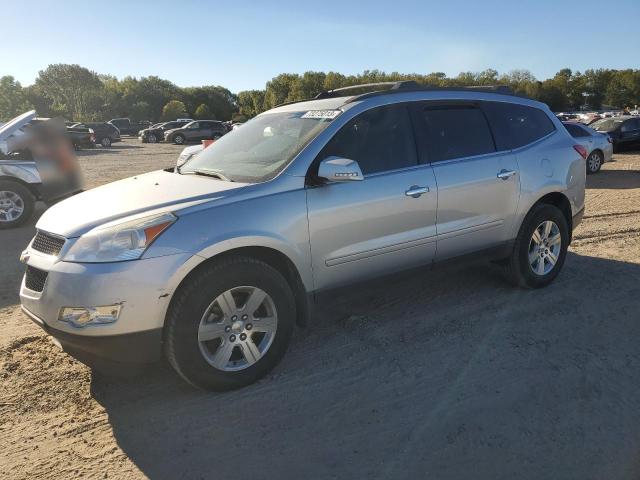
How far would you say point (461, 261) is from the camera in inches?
171

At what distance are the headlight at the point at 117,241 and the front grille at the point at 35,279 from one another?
8.8 inches

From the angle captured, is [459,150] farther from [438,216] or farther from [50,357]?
[50,357]

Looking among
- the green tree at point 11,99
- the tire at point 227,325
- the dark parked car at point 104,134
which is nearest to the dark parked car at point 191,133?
the dark parked car at point 104,134

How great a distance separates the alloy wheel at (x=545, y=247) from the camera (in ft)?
16.0

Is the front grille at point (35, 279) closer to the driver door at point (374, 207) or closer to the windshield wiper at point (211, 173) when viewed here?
the windshield wiper at point (211, 173)

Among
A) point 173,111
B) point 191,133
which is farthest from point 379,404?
point 173,111

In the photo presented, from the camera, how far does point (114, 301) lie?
9.29ft

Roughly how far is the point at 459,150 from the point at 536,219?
43.8 inches

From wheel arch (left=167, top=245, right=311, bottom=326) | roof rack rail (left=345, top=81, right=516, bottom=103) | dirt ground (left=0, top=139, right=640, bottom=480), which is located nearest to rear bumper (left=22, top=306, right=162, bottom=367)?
dirt ground (left=0, top=139, right=640, bottom=480)

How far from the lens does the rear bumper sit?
2.88 meters

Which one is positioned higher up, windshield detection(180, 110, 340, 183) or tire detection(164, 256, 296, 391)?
windshield detection(180, 110, 340, 183)

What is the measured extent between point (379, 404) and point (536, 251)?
103 inches

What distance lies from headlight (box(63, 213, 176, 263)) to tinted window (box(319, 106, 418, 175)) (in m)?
Answer: 1.27

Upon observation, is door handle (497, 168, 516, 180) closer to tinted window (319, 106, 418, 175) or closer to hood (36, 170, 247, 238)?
tinted window (319, 106, 418, 175)
